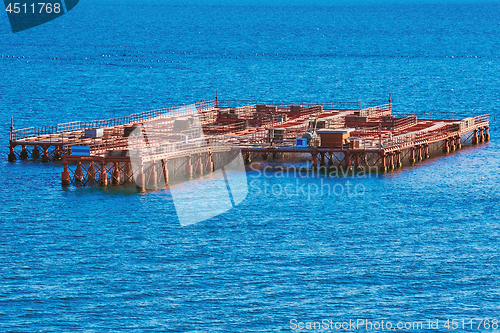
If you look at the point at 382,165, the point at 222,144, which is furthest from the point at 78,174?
the point at 382,165

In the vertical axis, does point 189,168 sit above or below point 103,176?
below

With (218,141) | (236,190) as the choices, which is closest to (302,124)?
(218,141)

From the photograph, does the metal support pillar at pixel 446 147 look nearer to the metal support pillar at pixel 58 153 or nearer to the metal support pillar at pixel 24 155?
the metal support pillar at pixel 58 153

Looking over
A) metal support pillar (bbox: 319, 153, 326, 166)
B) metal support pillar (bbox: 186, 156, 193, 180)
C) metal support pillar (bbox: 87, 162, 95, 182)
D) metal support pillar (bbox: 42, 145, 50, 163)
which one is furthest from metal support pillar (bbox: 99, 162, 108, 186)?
metal support pillar (bbox: 319, 153, 326, 166)

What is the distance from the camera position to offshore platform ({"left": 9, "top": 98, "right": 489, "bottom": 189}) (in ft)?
325

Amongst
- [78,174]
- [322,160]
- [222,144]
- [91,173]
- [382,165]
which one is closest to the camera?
[78,174]

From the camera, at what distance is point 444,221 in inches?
3482

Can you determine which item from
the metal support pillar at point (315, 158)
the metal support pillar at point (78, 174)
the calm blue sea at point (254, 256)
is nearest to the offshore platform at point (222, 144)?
the metal support pillar at point (78, 174)

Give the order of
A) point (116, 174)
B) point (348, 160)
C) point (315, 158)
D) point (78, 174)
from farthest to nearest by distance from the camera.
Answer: point (315, 158)
point (348, 160)
point (78, 174)
point (116, 174)

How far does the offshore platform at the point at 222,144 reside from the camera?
99.2 meters

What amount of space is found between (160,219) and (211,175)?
17.3 metres

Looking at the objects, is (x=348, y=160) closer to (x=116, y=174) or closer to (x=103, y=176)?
(x=116, y=174)

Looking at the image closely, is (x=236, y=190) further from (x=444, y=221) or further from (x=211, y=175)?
(x=444, y=221)

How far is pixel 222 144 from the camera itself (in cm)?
10719
